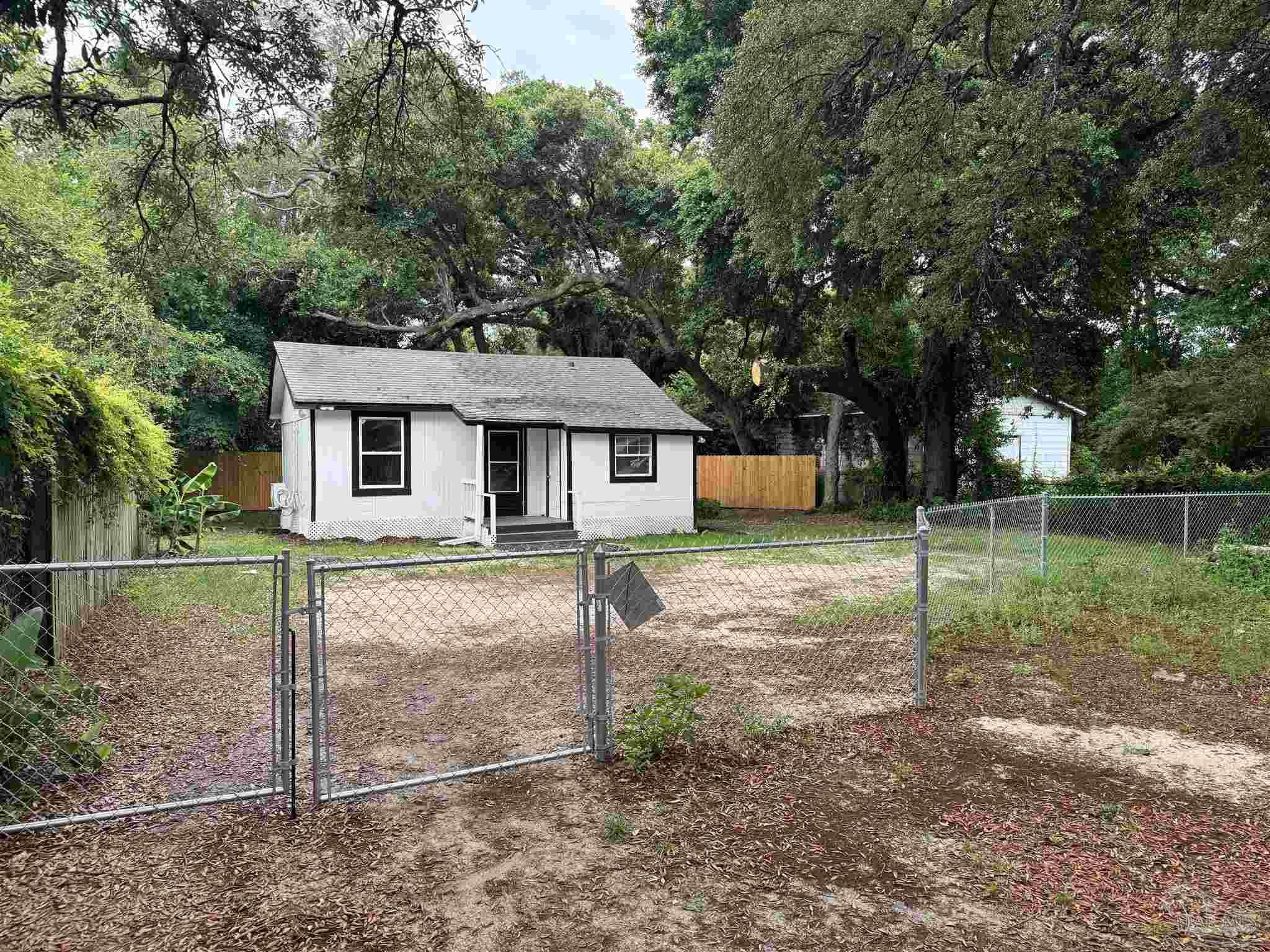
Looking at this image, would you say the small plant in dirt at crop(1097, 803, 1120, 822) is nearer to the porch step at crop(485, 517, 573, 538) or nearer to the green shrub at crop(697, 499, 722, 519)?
the porch step at crop(485, 517, 573, 538)

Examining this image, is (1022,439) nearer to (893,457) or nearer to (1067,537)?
(893,457)

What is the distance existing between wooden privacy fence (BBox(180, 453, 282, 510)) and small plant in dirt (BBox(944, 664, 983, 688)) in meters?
20.7

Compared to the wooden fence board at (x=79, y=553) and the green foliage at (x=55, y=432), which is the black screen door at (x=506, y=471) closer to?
the wooden fence board at (x=79, y=553)

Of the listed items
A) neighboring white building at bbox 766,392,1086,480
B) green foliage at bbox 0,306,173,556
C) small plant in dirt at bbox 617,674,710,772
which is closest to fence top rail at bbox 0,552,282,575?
green foliage at bbox 0,306,173,556

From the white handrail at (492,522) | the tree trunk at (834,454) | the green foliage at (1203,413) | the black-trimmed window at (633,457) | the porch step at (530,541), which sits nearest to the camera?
the green foliage at (1203,413)

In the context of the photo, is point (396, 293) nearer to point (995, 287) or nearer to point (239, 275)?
point (239, 275)

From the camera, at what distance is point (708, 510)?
21.8 m

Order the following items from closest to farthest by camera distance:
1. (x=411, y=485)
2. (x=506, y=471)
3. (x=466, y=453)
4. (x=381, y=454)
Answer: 1. (x=381, y=454)
2. (x=411, y=485)
3. (x=466, y=453)
4. (x=506, y=471)

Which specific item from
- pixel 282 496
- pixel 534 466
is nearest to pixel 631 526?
pixel 534 466

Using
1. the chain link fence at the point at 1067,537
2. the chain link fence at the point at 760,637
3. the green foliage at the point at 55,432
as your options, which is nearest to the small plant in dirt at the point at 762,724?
the chain link fence at the point at 760,637

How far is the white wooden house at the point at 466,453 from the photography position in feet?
51.3

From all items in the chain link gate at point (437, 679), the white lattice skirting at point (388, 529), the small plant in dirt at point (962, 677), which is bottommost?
the small plant in dirt at point (962, 677)

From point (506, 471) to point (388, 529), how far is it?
2.72 m

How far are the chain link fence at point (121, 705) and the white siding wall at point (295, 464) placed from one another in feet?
27.9
